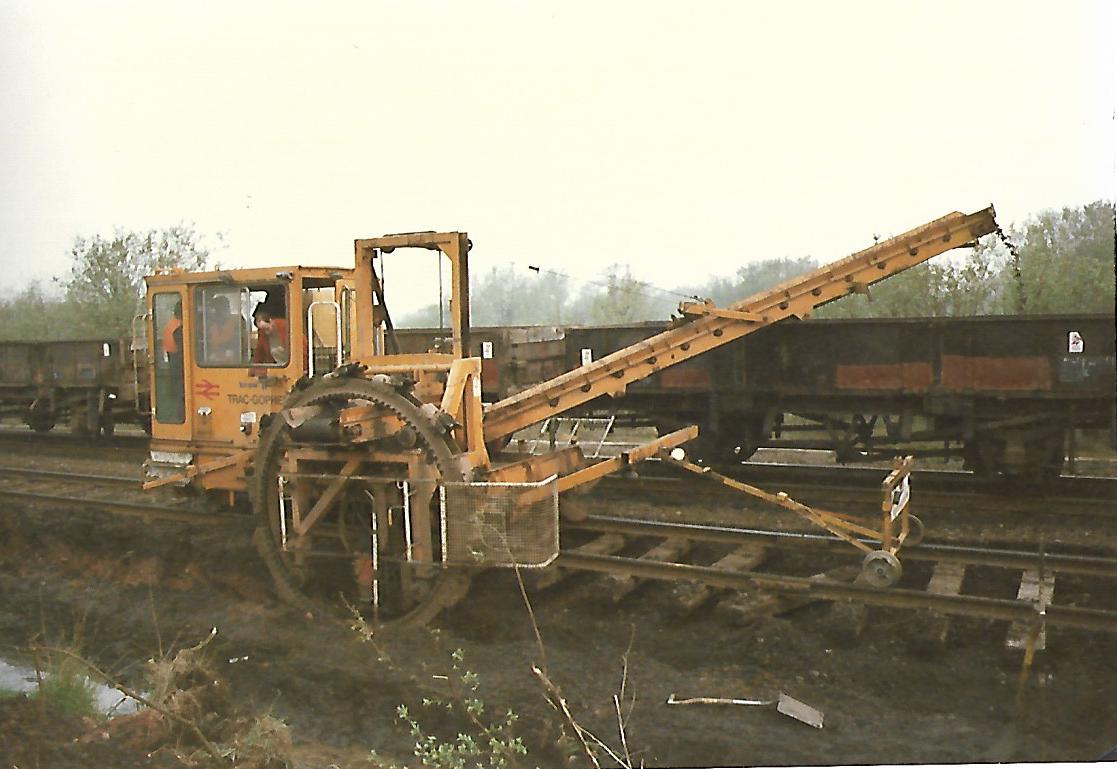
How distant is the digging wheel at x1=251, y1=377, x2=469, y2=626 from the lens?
4.82 metres

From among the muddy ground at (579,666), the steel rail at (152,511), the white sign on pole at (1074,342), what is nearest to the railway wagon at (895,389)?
the white sign on pole at (1074,342)

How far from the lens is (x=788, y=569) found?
5.45 meters

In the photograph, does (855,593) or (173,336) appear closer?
(855,593)

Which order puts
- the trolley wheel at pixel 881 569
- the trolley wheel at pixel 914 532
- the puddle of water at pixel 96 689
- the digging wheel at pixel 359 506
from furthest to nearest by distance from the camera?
1. the trolley wheel at pixel 914 532
2. the digging wheel at pixel 359 506
3. the trolley wheel at pixel 881 569
4. the puddle of water at pixel 96 689

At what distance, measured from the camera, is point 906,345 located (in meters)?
7.59

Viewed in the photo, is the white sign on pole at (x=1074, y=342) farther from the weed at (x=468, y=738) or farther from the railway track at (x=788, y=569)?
the weed at (x=468, y=738)

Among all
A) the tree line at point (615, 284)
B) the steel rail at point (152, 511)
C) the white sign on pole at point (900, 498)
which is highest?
the tree line at point (615, 284)

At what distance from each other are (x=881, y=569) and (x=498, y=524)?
192 cm

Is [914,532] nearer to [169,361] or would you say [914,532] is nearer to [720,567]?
[720,567]

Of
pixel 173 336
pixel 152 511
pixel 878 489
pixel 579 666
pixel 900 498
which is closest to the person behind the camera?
pixel 579 666

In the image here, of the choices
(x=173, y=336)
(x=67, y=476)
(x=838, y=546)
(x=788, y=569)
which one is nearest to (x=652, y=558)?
(x=788, y=569)

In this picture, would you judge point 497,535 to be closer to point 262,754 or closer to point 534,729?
point 534,729

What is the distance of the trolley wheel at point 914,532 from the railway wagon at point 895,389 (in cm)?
162

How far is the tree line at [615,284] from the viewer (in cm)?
430
